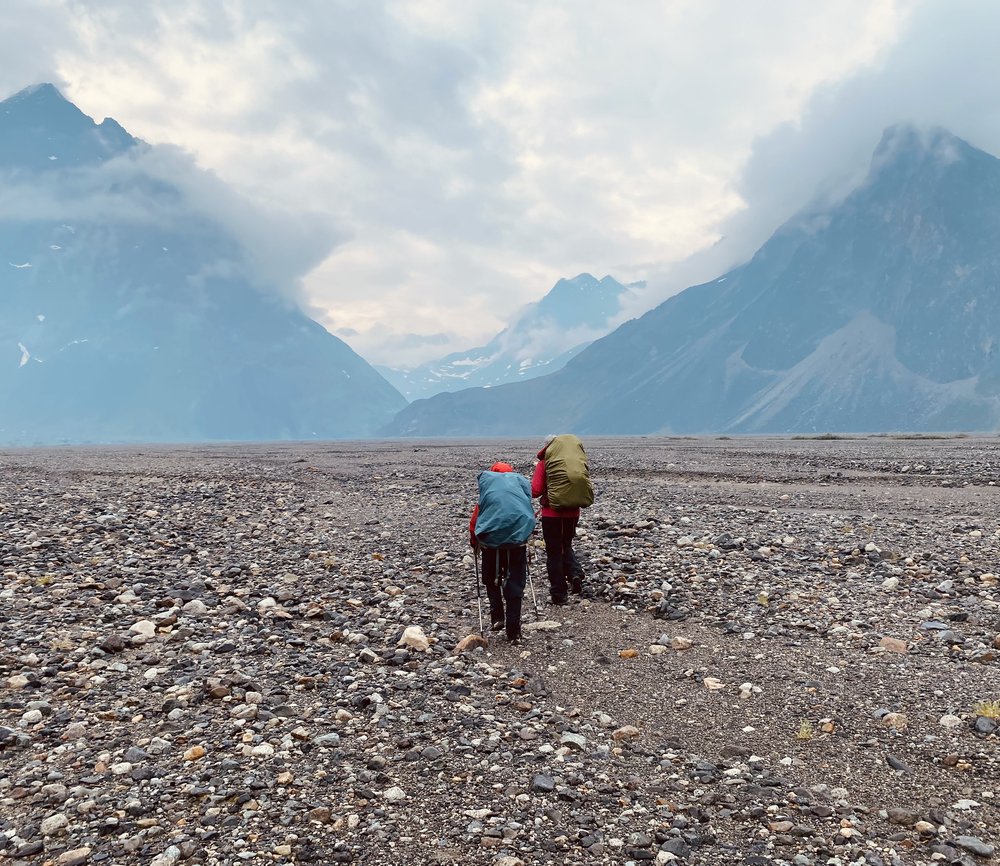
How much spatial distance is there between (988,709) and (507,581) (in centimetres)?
565

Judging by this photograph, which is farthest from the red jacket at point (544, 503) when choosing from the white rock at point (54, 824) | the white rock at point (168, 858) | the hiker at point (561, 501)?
the white rock at point (54, 824)

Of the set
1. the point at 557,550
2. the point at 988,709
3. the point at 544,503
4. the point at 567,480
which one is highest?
the point at 567,480

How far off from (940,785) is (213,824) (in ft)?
19.8

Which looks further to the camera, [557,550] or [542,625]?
[557,550]

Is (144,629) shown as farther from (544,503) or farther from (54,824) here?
(544,503)

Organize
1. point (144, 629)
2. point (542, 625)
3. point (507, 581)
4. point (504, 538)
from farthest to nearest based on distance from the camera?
point (542, 625) < point (507, 581) < point (504, 538) < point (144, 629)

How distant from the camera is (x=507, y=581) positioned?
9.84 m

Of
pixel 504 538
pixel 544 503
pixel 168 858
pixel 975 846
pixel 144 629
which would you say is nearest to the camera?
pixel 168 858

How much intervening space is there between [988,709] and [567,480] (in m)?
6.16

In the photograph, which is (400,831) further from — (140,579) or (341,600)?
(140,579)

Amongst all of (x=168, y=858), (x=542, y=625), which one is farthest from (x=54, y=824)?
(x=542, y=625)

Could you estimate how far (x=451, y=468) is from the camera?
41375 mm

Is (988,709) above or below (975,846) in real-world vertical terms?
above

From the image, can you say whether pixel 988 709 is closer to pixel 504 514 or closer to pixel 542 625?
pixel 542 625
